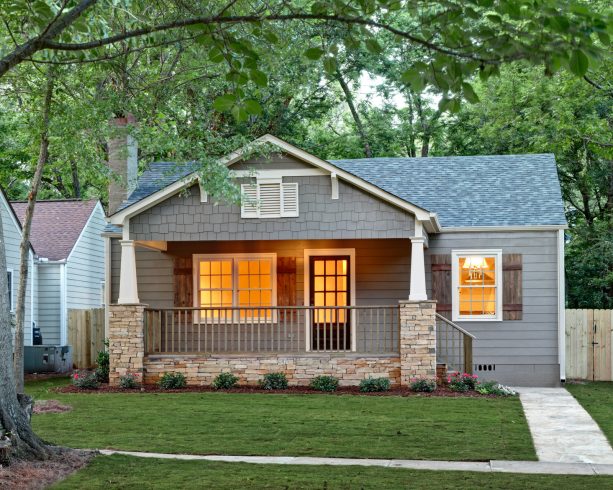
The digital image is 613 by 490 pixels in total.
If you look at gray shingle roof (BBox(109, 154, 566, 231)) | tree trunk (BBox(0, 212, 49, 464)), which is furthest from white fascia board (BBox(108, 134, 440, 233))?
tree trunk (BBox(0, 212, 49, 464))

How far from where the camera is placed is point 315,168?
58.2ft

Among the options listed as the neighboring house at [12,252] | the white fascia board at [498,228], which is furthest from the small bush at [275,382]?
the neighboring house at [12,252]

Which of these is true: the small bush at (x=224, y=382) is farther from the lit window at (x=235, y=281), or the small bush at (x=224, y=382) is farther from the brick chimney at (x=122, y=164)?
the brick chimney at (x=122, y=164)

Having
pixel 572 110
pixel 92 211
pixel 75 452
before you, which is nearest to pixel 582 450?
pixel 75 452

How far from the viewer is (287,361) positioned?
17.7 meters

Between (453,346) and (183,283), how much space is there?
5655 mm

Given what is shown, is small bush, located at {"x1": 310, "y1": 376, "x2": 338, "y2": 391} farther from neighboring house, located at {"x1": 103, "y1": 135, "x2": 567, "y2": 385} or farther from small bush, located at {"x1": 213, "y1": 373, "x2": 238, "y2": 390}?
small bush, located at {"x1": 213, "y1": 373, "x2": 238, "y2": 390}

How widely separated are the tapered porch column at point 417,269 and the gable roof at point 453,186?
0.36 m

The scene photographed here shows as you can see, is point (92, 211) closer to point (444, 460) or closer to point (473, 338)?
point (473, 338)

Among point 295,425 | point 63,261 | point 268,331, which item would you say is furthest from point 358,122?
point 295,425

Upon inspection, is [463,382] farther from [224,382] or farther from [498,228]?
[224,382]

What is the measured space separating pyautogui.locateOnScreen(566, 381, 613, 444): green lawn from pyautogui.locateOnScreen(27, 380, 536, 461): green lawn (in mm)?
1099

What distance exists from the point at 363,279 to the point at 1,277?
1095 centimetres

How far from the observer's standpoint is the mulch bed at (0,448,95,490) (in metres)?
8.31
